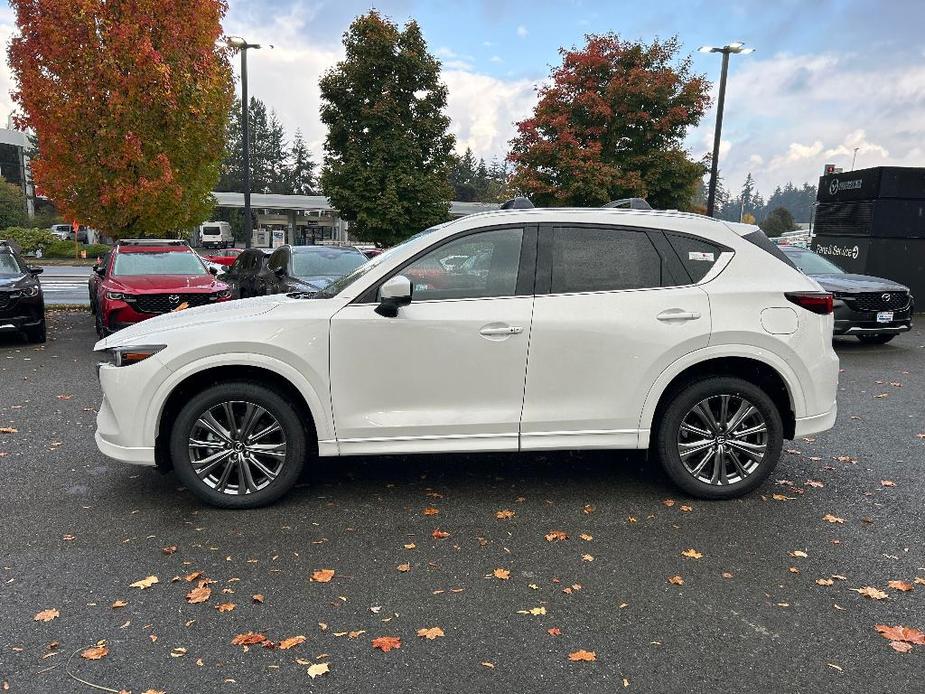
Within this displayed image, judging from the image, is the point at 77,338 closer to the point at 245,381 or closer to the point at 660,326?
the point at 245,381

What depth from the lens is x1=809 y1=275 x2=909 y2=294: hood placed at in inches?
447

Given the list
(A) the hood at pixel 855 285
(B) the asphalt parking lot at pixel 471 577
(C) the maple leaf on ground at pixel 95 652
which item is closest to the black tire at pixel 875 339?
(A) the hood at pixel 855 285

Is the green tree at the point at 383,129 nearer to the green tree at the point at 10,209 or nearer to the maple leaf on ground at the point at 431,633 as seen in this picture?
the maple leaf on ground at the point at 431,633

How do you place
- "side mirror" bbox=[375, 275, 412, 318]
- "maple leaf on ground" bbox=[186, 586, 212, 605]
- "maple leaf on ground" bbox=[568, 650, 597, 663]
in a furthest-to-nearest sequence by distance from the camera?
"side mirror" bbox=[375, 275, 412, 318], "maple leaf on ground" bbox=[186, 586, 212, 605], "maple leaf on ground" bbox=[568, 650, 597, 663]

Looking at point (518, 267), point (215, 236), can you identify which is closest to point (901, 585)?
point (518, 267)

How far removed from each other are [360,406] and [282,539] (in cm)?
90

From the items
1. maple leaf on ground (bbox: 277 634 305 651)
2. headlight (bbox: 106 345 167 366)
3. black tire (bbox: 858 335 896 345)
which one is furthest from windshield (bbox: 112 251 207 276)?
black tire (bbox: 858 335 896 345)

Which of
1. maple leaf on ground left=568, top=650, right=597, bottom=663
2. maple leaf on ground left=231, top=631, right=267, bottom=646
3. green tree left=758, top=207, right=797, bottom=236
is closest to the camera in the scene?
maple leaf on ground left=568, top=650, right=597, bottom=663

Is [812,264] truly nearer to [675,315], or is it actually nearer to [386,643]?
[675,315]

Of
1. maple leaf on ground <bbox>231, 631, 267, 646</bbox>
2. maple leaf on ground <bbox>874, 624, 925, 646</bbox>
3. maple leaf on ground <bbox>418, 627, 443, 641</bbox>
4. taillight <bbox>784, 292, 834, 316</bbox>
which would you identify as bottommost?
maple leaf on ground <bbox>231, 631, 267, 646</bbox>

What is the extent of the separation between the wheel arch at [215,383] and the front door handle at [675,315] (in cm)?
222

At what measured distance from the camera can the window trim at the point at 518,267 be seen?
4.47 meters

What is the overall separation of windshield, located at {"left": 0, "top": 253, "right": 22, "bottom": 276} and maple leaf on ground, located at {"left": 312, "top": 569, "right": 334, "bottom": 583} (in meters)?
10.2

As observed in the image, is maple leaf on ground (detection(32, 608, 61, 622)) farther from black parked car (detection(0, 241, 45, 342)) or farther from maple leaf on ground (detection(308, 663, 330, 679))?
black parked car (detection(0, 241, 45, 342))
